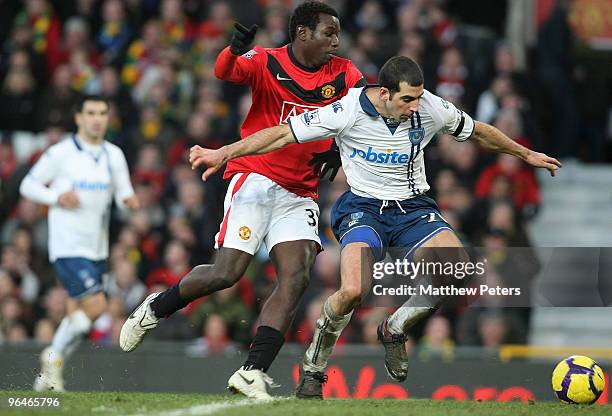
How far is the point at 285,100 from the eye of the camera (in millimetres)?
9203

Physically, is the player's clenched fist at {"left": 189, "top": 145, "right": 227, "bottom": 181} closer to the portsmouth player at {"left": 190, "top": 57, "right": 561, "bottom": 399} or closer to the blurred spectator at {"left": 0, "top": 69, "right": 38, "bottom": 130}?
the portsmouth player at {"left": 190, "top": 57, "right": 561, "bottom": 399}

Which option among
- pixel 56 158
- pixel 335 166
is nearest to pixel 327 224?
pixel 56 158

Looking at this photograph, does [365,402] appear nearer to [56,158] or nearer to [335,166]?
[335,166]

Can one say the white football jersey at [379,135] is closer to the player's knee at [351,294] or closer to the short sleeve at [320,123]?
the short sleeve at [320,123]

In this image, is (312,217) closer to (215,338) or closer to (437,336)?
(215,338)

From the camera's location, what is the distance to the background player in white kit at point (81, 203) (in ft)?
37.8

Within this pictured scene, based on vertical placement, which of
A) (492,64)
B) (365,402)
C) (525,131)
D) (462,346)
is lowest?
(365,402)

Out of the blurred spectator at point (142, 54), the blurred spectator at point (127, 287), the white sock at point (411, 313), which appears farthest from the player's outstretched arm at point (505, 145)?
the blurred spectator at point (142, 54)

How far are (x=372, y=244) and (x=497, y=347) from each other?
14.8ft

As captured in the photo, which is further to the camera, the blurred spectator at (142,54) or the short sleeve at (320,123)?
the blurred spectator at (142,54)

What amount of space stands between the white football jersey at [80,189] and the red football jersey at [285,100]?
2.70m

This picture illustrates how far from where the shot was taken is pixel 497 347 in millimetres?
12938

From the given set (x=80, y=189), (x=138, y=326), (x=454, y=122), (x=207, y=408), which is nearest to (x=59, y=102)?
(x=80, y=189)

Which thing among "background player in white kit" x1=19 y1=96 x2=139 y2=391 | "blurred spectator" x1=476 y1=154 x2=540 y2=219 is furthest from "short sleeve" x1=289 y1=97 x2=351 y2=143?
"blurred spectator" x1=476 y1=154 x2=540 y2=219
